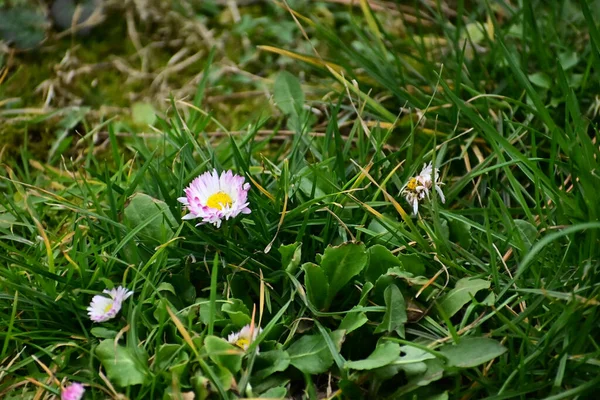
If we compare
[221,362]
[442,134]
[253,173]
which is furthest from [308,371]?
[442,134]

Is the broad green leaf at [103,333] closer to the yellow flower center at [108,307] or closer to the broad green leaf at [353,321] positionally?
the yellow flower center at [108,307]

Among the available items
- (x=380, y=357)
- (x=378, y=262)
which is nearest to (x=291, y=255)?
(x=378, y=262)

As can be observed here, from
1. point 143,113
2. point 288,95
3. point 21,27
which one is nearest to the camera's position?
point 288,95

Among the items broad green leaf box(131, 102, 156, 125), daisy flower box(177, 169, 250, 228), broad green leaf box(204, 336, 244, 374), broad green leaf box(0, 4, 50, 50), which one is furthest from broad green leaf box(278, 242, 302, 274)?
broad green leaf box(0, 4, 50, 50)

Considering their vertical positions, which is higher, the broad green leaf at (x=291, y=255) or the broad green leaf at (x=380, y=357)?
the broad green leaf at (x=291, y=255)

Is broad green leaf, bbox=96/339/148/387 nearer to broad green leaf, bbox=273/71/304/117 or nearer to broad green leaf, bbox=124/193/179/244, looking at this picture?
broad green leaf, bbox=124/193/179/244

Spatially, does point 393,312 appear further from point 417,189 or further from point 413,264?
point 417,189

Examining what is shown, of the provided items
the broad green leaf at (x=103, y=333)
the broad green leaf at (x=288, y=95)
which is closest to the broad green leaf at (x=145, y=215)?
the broad green leaf at (x=103, y=333)
